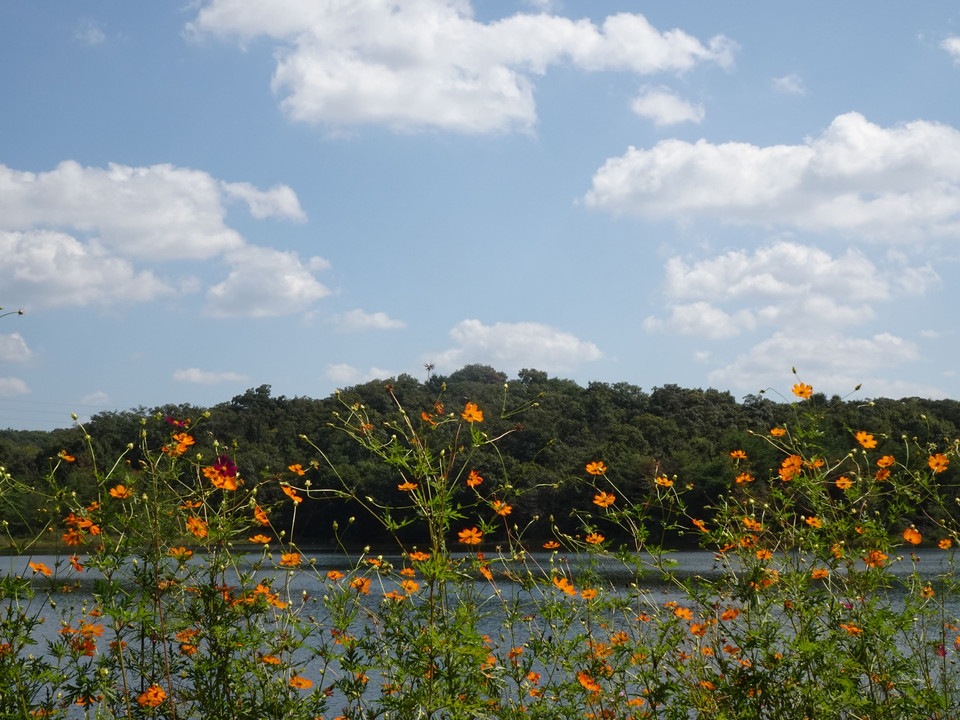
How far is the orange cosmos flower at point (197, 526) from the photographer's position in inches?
114

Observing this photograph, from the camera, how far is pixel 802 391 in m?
3.37

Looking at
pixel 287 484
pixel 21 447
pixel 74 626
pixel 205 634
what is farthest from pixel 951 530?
pixel 21 447

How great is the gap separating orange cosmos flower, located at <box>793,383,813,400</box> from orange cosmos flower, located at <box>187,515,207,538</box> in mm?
2157

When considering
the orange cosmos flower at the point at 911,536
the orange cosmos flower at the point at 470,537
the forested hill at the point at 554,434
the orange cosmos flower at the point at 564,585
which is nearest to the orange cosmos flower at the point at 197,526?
the orange cosmos flower at the point at 470,537

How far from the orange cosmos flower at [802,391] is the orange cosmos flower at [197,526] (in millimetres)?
2157

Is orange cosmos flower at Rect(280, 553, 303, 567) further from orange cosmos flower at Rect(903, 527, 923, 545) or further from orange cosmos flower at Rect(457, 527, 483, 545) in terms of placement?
orange cosmos flower at Rect(903, 527, 923, 545)

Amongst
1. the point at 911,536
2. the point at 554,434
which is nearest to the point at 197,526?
the point at 911,536

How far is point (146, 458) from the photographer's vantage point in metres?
3.13

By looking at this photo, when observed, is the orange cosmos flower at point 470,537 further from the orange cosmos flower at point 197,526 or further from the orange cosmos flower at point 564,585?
the orange cosmos flower at point 197,526

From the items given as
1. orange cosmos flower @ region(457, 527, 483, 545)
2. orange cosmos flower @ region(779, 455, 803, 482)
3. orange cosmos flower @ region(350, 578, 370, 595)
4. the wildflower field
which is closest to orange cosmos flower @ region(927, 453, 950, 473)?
the wildflower field

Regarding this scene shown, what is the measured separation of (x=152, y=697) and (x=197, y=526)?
21.5 inches

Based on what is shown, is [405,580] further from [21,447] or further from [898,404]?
[21,447]

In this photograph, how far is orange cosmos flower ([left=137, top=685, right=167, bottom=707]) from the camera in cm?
285

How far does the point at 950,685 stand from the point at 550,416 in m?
37.7
